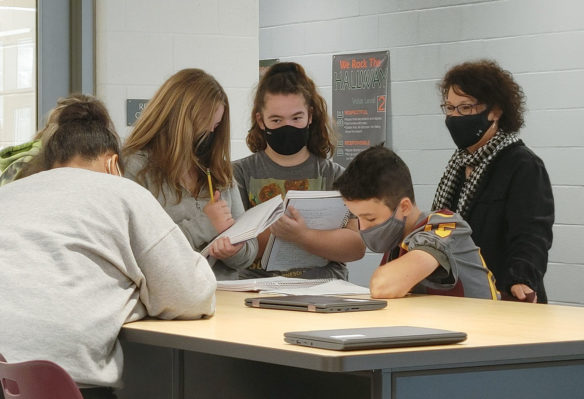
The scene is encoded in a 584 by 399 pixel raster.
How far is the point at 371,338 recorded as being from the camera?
1.43 metres

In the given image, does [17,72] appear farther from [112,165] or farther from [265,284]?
[112,165]

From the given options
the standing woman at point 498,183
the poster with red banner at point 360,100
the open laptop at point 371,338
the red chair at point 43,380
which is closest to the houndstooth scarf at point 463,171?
the standing woman at point 498,183

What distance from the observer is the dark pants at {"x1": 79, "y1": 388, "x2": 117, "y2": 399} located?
1771mm

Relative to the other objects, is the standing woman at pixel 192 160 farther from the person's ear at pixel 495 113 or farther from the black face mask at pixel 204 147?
the person's ear at pixel 495 113

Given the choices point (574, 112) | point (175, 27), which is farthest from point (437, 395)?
point (574, 112)

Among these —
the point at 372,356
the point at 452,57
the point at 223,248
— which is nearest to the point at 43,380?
the point at 372,356

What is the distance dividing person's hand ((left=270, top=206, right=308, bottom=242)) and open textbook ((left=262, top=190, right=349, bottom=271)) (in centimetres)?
2

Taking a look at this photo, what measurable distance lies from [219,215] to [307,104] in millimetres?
586

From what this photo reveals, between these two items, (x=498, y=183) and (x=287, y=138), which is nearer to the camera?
(x=498, y=183)

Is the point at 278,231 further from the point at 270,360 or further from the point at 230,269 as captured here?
the point at 270,360

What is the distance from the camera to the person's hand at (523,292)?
8.81ft

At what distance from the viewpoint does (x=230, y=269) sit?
112 inches

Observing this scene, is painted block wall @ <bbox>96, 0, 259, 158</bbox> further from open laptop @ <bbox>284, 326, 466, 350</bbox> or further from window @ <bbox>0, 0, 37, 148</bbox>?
open laptop @ <bbox>284, 326, 466, 350</bbox>

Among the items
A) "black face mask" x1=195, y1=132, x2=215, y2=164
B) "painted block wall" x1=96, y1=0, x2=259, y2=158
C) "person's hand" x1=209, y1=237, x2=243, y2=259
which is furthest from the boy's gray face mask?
"painted block wall" x1=96, y1=0, x2=259, y2=158
